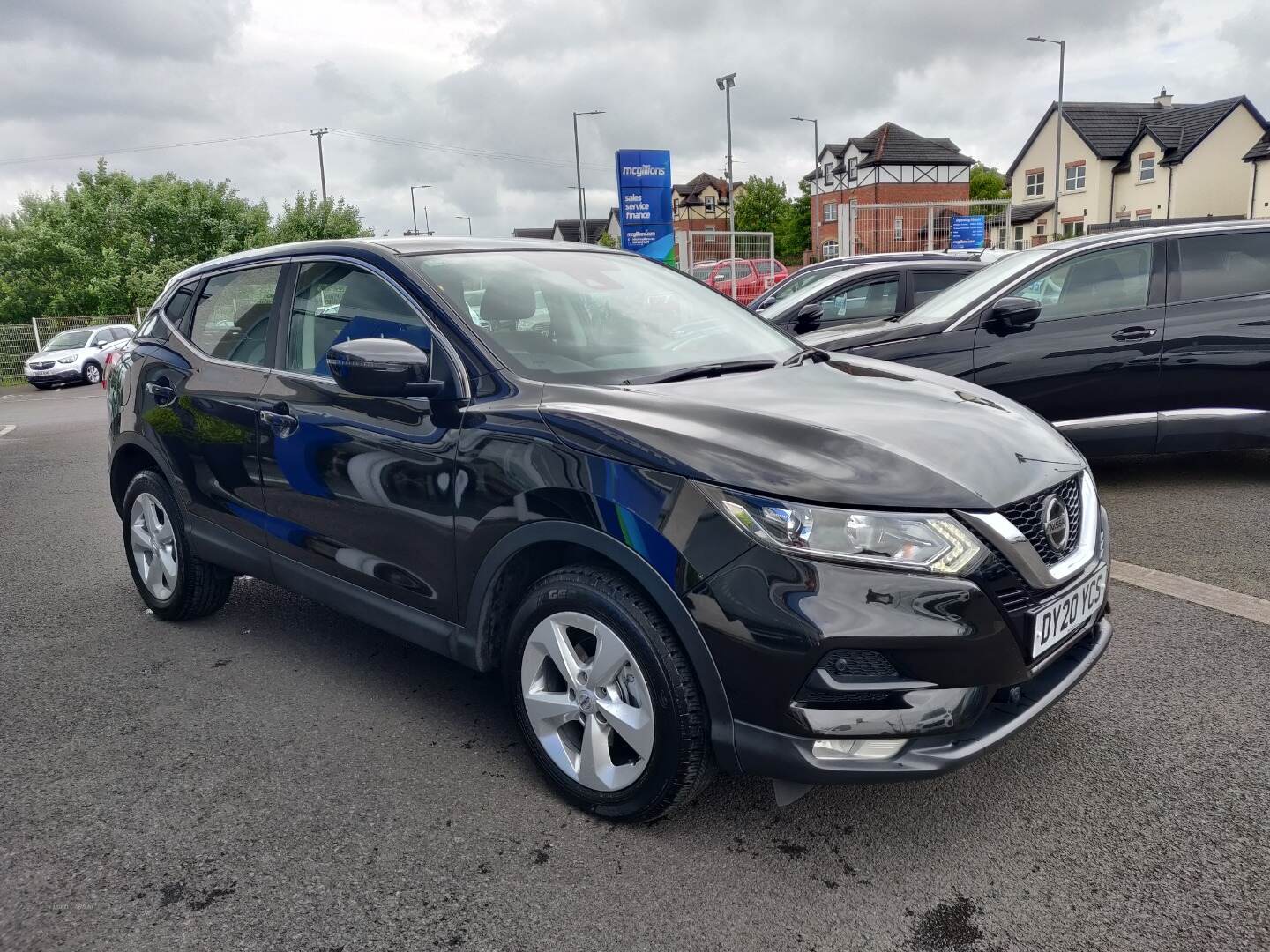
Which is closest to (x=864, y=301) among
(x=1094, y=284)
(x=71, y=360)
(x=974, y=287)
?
(x=974, y=287)

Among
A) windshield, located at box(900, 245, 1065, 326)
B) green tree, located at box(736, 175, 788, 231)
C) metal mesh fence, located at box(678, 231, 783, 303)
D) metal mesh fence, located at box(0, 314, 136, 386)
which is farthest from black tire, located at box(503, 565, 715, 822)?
green tree, located at box(736, 175, 788, 231)

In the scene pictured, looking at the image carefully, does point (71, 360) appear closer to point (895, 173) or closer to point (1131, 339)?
point (1131, 339)

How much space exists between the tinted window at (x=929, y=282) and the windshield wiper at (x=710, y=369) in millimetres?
5831

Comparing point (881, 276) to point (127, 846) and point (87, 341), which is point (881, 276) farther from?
point (87, 341)

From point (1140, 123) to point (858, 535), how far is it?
65818 mm

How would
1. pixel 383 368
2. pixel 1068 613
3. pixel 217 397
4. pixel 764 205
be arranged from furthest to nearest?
pixel 764 205 < pixel 217 397 < pixel 383 368 < pixel 1068 613

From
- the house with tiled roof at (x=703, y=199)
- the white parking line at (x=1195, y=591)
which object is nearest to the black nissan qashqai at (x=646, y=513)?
the white parking line at (x=1195, y=591)

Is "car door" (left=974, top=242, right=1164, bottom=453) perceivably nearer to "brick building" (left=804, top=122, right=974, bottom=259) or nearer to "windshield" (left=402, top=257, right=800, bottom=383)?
"windshield" (left=402, top=257, right=800, bottom=383)

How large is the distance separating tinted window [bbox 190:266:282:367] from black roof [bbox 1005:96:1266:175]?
2345 inches

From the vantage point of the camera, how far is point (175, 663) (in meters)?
4.21

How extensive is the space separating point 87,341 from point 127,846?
89.4ft

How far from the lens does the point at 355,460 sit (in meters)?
3.38

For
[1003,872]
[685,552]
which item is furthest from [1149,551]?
[685,552]

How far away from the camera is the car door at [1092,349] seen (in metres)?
6.15
